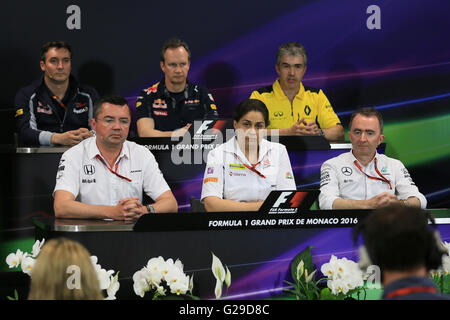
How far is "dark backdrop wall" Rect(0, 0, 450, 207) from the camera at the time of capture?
19.5ft

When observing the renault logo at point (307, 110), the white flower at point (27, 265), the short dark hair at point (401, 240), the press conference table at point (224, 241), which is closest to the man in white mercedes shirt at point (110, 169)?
the press conference table at point (224, 241)

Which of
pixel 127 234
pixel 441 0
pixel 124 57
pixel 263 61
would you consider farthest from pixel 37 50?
pixel 441 0

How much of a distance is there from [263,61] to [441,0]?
1.71 metres

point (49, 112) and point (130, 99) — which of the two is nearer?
point (49, 112)

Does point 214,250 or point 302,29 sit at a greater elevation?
point 302,29

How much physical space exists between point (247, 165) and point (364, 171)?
773 millimetres

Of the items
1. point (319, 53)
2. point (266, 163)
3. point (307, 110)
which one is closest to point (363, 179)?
point (266, 163)

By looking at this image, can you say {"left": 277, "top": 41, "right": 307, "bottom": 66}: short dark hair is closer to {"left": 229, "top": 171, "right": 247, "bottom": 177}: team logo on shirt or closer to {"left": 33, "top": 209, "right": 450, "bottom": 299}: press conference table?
{"left": 229, "top": 171, "right": 247, "bottom": 177}: team logo on shirt

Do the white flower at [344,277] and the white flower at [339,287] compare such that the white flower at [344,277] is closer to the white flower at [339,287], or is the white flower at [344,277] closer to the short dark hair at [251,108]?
the white flower at [339,287]

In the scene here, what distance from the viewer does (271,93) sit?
17.9 ft

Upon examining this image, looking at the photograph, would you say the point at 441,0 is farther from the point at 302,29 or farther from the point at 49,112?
the point at 49,112

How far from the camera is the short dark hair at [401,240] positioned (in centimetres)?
158

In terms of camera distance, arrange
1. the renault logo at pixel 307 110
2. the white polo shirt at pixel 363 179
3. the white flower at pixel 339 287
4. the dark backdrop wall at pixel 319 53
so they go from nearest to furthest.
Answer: the white flower at pixel 339 287, the white polo shirt at pixel 363 179, the renault logo at pixel 307 110, the dark backdrop wall at pixel 319 53

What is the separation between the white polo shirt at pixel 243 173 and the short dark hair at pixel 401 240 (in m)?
2.48
